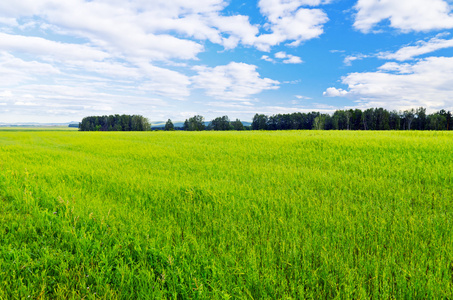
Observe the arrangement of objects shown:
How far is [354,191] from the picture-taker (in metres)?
5.34

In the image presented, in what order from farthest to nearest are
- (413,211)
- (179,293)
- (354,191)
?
(354,191) → (413,211) → (179,293)

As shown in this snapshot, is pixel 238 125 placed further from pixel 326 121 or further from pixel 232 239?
pixel 232 239

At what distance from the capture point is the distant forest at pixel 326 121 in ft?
340

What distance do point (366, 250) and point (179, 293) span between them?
250 centimetres

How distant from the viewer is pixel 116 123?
14025 centimetres

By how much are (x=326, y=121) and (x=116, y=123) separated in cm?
12881

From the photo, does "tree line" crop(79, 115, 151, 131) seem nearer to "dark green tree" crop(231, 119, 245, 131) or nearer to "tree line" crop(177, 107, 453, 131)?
"tree line" crop(177, 107, 453, 131)

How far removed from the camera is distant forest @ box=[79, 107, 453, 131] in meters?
104

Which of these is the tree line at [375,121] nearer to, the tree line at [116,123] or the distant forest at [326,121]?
the distant forest at [326,121]

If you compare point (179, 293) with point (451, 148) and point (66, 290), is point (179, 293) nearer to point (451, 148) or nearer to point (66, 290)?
point (66, 290)

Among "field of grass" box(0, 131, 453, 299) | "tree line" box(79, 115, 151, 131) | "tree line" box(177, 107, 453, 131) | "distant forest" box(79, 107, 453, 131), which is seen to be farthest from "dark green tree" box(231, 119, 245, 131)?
"field of grass" box(0, 131, 453, 299)

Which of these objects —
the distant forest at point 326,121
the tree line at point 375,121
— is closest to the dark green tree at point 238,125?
the distant forest at point 326,121

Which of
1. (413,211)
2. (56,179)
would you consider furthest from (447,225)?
(56,179)

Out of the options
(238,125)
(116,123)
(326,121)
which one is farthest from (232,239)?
(116,123)
